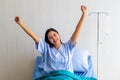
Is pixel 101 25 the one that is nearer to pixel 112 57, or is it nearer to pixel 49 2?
pixel 112 57

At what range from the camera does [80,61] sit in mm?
2525

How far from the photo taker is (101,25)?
2.82 m

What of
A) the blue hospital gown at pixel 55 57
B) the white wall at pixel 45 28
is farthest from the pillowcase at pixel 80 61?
the white wall at pixel 45 28

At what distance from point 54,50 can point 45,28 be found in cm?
52

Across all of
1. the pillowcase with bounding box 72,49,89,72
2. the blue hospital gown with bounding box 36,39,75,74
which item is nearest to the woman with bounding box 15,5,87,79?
the blue hospital gown with bounding box 36,39,75,74

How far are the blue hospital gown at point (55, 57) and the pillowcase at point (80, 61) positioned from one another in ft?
0.52

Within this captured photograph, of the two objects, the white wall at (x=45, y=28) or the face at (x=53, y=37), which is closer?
the face at (x=53, y=37)

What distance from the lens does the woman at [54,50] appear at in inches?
90.4

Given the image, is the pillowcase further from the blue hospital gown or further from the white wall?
the white wall

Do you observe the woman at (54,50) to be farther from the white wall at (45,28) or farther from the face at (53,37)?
the white wall at (45,28)

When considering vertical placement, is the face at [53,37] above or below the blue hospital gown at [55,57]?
above

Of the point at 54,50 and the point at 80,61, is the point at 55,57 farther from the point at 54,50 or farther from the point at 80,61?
the point at 80,61

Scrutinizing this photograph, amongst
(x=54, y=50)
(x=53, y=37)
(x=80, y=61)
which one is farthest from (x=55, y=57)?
(x=80, y=61)

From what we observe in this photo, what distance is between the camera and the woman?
2297 mm
